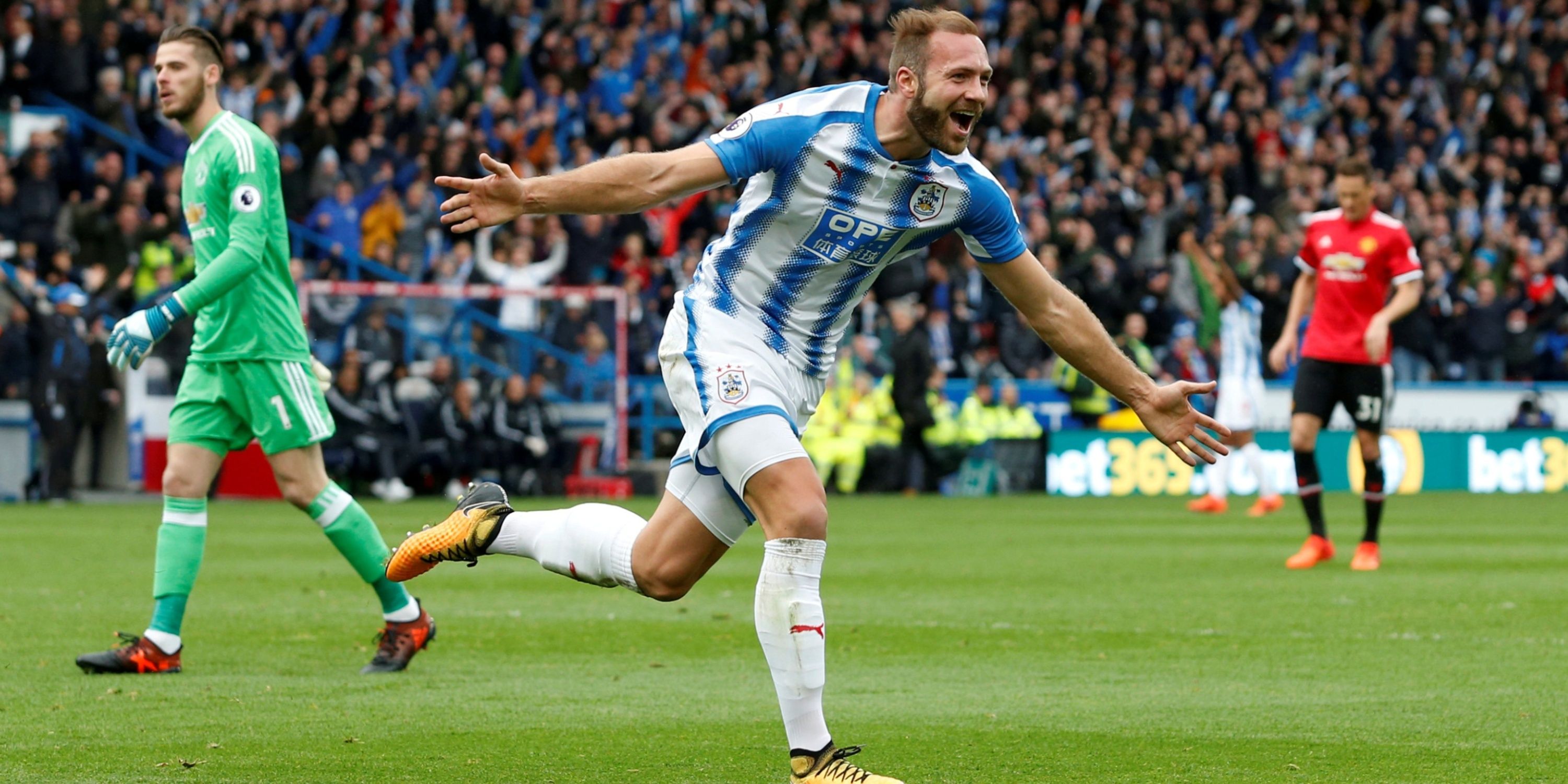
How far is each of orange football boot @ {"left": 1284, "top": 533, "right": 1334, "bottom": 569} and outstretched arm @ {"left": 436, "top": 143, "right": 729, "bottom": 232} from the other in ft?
27.2

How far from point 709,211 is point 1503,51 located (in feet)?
52.5

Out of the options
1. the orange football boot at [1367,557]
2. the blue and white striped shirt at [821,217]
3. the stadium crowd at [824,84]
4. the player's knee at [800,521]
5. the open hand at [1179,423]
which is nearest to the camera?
the player's knee at [800,521]

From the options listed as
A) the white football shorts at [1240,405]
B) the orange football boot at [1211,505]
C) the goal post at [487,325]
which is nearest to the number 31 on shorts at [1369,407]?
the white football shorts at [1240,405]

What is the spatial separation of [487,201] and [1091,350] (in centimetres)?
181

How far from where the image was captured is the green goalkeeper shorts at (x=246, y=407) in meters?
7.37

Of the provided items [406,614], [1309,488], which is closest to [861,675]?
[406,614]

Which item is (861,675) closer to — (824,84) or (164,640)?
(164,640)

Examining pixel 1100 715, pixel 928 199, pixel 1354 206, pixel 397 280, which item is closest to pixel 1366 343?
pixel 1354 206

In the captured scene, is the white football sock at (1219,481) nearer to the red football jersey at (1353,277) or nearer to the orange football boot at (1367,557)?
the orange football boot at (1367,557)

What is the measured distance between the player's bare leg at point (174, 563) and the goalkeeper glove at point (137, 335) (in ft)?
2.06

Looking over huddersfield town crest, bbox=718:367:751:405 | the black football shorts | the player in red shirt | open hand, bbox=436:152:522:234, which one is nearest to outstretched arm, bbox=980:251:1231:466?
huddersfield town crest, bbox=718:367:751:405

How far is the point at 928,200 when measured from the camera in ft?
17.3

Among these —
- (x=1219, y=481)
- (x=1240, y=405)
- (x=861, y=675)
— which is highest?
(x=1240, y=405)

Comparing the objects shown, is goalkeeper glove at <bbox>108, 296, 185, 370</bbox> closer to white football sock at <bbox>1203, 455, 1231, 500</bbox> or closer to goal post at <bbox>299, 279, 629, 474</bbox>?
white football sock at <bbox>1203, 455, 1231, 500</bbox>
